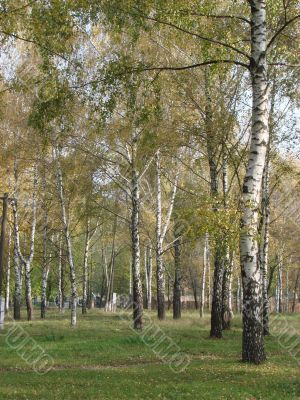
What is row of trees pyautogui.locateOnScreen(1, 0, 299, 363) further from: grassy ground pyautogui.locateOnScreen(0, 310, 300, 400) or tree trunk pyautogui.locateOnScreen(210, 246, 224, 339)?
grassy ground pyautogui.locateOnScreen(0, 310, 300, 400)

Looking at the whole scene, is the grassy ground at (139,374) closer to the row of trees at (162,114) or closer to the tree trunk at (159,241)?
the row of trees at (162,114)

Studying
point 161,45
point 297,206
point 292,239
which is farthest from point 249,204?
point 297,206

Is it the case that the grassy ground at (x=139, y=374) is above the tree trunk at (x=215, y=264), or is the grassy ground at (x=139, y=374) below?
below

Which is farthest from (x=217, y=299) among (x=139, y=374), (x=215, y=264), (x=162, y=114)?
(x=139, y=374)

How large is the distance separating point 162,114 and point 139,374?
829 centimetres

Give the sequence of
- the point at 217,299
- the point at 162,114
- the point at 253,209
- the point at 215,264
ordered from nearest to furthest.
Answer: the point at 253,209 < the point at 162,114 < the point at 217,299 < the point at 215,264

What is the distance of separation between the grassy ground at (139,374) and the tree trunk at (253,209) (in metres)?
0.60

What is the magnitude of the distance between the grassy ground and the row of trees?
117 cm

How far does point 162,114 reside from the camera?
15.8 metres

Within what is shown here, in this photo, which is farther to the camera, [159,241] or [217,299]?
[159,241]

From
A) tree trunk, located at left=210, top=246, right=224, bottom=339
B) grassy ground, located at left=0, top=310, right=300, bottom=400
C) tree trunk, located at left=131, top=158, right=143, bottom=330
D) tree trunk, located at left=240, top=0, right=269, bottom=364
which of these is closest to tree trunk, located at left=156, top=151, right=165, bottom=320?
tree trunk, located at left=131, top=158, right=143, bottom=330

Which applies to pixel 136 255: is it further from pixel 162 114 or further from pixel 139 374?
pixel 139 374

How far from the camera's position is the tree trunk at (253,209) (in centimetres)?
1081

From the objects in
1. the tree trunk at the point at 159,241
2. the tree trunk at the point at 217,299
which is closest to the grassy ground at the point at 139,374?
the tree trunk at the point at 217,299
